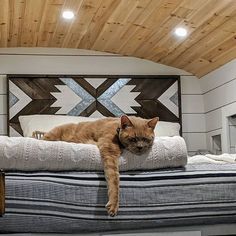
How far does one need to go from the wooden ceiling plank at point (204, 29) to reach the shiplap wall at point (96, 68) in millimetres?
379

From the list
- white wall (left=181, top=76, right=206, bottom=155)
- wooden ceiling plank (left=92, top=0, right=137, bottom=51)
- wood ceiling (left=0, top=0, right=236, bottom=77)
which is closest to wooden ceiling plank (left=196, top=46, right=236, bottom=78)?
wood ceiling (left=0, top=0, right=236, bottom=77)

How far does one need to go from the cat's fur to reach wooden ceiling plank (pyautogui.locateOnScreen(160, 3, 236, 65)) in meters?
1.52

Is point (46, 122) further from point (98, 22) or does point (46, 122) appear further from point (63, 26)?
point (98, 22)

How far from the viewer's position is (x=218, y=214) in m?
1.98

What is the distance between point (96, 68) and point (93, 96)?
0.93 ft

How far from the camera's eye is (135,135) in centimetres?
201

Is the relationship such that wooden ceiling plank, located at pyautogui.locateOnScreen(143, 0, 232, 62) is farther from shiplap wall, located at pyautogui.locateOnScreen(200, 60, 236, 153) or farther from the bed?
the bed

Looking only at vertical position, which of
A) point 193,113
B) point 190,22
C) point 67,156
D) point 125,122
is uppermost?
point 190,22

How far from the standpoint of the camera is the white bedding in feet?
6.10

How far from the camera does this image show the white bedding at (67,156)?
1858 millimetres

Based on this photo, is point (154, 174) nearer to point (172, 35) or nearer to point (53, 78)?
point (172, 35)

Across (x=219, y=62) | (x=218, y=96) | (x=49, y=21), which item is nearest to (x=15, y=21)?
(x=49, y=21)

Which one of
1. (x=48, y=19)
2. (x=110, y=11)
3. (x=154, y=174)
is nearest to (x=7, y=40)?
(x=48, y=19)

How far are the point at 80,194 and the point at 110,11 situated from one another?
6.60ft
